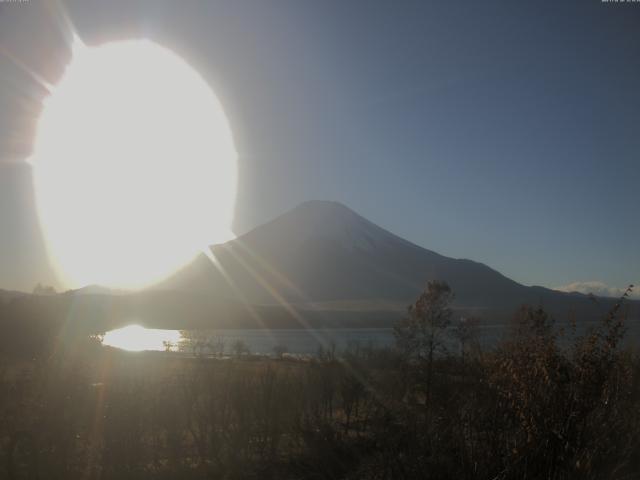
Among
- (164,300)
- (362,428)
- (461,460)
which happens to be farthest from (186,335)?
(461,460)

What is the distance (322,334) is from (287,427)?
95900 mm

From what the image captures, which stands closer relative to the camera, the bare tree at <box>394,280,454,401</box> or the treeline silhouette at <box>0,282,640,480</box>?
the treeline silhouette at <box>0,282,640,480</box>

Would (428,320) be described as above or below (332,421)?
above

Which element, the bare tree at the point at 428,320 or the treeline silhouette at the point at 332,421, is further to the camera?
the bare tree at the point at 428,320

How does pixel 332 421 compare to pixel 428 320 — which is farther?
pixel 428 320

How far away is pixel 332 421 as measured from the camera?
1377 cm

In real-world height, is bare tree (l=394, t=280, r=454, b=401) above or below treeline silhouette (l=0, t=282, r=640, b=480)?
above

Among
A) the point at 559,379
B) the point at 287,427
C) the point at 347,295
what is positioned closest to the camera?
the point at 559,379

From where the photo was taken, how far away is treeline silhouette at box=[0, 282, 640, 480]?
15.7ft

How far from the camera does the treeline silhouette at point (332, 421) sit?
4.78 meters

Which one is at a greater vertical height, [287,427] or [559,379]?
[559,379]

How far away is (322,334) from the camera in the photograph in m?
106

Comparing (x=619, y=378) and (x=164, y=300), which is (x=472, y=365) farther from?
(x=164, y=300)

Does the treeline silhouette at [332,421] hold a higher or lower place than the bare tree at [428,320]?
lower
